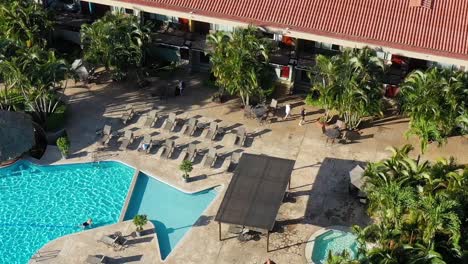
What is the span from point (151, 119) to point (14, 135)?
864 centimetres

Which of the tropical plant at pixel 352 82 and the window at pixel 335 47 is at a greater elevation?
the window at pixel 335 47

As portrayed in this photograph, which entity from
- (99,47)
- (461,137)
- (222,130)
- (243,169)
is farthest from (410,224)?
(99,47)

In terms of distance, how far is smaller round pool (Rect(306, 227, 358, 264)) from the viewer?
1239 inches

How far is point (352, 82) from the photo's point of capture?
35719mm

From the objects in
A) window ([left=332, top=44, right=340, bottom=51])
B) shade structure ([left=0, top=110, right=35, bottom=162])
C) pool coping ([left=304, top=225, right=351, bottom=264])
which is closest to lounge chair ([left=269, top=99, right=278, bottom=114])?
window ([left=332, top=44, right=340, bottom=51])

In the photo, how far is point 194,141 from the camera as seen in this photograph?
38531 mm

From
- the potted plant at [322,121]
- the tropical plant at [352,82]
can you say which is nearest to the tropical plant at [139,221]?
the tropical plant at [352,82]

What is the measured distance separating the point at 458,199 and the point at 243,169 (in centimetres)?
1123

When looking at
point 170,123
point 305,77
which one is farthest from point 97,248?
point 305,77

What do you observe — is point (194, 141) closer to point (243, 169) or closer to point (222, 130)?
point (222, 130)

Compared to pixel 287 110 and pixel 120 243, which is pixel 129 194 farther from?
pixel 287 110

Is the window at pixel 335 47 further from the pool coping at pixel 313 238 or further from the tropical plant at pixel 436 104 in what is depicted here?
the pool coping at pixel 313 238

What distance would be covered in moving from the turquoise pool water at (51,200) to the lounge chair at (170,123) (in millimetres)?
4056

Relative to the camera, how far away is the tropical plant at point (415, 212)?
27578mm
